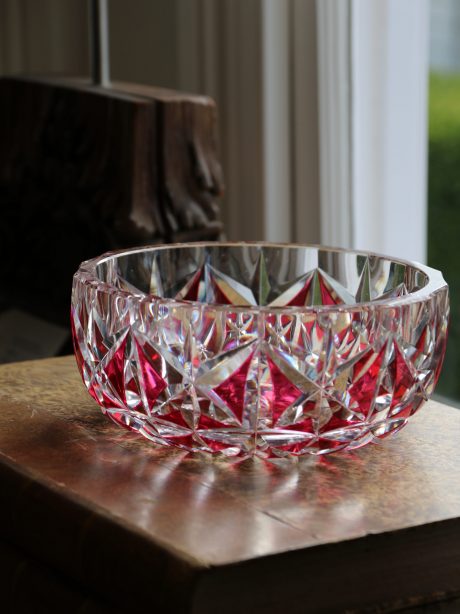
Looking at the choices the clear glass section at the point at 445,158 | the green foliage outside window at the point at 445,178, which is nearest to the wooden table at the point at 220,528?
the clear glass section at the point at 445,158

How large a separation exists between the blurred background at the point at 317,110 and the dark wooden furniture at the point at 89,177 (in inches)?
13.2

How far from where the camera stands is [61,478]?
0.53 meters

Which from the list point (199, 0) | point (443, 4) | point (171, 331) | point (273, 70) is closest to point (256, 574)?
point (171, 331)

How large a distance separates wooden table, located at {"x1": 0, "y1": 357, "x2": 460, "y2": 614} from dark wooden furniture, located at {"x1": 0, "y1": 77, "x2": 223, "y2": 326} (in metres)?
0.78

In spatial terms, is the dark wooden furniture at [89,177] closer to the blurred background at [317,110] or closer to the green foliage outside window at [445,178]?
the blurred background at [317,110]

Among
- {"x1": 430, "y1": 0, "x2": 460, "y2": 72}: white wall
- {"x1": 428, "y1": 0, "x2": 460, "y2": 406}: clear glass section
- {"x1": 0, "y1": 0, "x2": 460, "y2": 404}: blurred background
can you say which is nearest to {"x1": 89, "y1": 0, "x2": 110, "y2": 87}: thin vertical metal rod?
{"x1": 0, "y1": 0, "x2": 460, "y2": 404}: blurred background

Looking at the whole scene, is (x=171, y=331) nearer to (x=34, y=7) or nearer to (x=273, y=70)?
(x=273, y=70)

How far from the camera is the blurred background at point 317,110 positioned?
1.65 meters

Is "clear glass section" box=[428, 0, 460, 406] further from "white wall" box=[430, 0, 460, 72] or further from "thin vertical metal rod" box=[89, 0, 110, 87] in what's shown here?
"thin vertical metal rod" box=[89, 0, 110, 87]

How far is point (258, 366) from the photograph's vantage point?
0.53m

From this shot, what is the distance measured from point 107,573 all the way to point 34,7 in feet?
7.47

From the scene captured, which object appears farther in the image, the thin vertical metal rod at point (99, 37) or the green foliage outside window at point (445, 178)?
the green foliage outside window at point (445, 178)

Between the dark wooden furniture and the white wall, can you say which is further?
the white wall

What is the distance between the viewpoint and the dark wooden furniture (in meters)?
1.36
